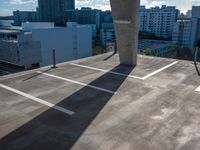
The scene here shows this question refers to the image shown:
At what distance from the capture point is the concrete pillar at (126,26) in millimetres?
12227

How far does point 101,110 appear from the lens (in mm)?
7777

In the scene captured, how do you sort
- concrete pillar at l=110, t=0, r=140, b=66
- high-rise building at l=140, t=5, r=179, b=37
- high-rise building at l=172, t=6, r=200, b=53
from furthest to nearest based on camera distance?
high-rise building at l=140, t=5, r=179, b=37 < high-rise building at l=172, t=6, r=200, b=53 < concrete pillar at l=110, t=0, r=140, b=66

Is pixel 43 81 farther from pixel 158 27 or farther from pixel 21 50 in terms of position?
pixel 158 27

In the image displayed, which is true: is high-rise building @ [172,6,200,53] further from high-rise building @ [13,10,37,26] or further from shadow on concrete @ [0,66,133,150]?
high-rise building @ [13,10,37,26]

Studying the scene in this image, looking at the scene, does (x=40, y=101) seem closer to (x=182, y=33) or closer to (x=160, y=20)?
(x=182, y=33)

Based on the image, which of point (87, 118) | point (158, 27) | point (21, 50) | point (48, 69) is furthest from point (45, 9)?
point (87, 118)

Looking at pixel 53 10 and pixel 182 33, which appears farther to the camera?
pixel 53 10

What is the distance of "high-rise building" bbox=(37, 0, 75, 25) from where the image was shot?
95.6m

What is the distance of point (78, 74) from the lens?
1201 centimetres

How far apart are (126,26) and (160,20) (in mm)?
79908

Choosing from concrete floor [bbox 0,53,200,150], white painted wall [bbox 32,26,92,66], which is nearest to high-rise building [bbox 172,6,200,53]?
white painted wall [bbox 32,26,92,66]

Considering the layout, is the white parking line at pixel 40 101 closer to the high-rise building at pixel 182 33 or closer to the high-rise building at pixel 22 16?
the high-rise building at pixel 182 33

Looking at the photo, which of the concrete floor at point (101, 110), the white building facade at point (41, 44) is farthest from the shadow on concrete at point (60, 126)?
the white building facade at point (41, 44)

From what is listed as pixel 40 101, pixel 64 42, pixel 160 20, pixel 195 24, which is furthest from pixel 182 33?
pixel 40 101
